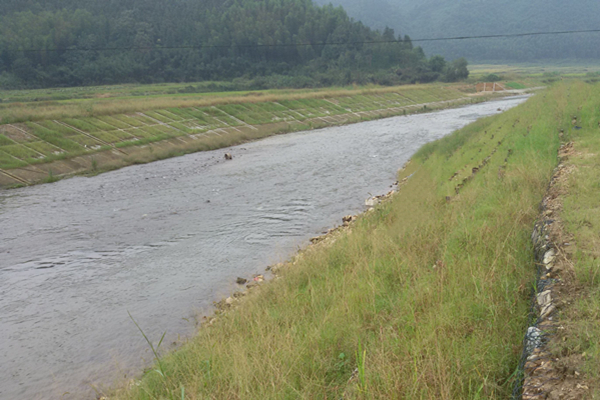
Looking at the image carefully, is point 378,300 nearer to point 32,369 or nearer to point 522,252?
point 522,252

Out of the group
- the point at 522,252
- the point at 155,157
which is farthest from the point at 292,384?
the point at 155,157

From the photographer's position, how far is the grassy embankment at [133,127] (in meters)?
25.6

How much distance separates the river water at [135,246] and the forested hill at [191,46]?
64.0 m

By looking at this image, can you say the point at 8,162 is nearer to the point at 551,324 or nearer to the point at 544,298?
the point at 544,298

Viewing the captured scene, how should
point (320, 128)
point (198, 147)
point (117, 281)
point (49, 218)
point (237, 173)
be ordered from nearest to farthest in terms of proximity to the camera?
point (117, 281) → point (49, 218) → point (237, 173) → point (198, 147) → point (320, 128)

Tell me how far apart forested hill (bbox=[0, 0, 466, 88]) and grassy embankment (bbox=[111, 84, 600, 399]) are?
79.5 metres

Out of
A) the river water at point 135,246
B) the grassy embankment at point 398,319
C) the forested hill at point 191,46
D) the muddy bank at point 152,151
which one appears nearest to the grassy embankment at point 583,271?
the grassy embankment at point 398,319

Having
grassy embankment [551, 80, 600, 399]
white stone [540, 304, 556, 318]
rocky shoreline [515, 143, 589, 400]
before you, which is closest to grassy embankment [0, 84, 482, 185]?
grassy embankment [551, 80, 600, 399]

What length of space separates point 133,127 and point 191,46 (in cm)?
8379

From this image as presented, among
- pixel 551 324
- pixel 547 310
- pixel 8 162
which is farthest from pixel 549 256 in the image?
pixel 8 162

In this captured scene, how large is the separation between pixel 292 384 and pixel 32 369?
18.5 ft

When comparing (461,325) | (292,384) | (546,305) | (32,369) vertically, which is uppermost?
(546,305)

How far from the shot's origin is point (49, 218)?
17.4 m

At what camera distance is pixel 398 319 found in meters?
5.32
